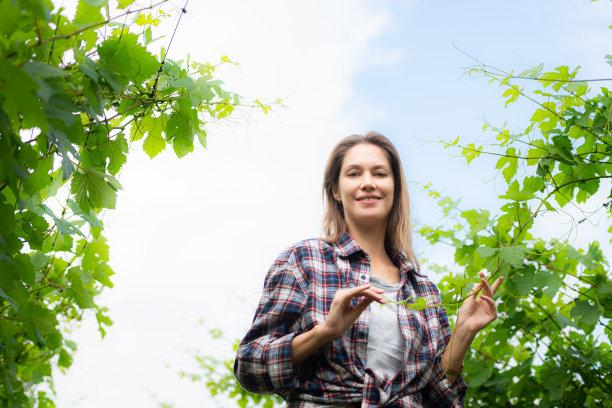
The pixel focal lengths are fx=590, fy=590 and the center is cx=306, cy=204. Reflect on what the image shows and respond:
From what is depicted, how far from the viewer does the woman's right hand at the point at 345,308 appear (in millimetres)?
1584

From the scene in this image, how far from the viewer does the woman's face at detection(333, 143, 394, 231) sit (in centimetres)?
216

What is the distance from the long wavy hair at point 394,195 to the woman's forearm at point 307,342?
2.11 ft

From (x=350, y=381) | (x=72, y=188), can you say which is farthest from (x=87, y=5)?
(x=350, y=381)

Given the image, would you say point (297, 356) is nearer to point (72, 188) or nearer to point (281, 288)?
point (281, 288)

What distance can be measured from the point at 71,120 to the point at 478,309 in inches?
56.2

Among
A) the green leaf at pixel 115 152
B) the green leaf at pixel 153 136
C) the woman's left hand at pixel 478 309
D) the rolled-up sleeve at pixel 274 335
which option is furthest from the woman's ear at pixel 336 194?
the green leaf at pixel 115 152

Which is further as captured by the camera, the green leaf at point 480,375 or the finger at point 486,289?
the green leaf at point 480,375

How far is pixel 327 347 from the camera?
1.82 m

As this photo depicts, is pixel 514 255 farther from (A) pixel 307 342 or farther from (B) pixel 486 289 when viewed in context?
(A) pixel 307 342

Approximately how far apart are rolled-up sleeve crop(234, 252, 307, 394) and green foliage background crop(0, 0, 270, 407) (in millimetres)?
546

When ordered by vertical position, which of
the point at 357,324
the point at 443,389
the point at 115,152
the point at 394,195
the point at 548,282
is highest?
the point at 394,195

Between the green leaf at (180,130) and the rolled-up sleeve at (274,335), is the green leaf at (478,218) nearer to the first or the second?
the rolled-up sleeve at (274,335)

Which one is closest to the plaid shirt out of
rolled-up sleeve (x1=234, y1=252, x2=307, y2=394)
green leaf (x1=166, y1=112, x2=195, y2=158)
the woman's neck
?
rolled-up sleeve (x1=234, y1=252, x2=307, y2=394)

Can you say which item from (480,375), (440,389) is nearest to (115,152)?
(440,389)
